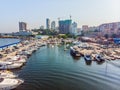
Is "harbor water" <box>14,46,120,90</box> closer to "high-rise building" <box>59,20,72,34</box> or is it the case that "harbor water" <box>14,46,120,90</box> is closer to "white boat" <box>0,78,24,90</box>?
"white boat" <box>0,78,24,90</box>

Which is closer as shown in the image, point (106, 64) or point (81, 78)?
point (81, 78)

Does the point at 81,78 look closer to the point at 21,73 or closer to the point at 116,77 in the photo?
the point at 116,77

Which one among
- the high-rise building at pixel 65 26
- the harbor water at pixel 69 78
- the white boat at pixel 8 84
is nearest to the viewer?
the white boat at pixel 8 84

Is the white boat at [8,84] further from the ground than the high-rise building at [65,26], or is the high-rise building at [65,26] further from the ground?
the high-rise building at [65,26]

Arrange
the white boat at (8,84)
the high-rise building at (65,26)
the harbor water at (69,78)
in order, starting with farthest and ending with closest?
1. the high-rise building at (65,26)
2. the harbor water at (69,78)
3. the white boat at (8,84)

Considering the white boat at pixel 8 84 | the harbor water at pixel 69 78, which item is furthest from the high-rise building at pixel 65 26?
the white boat at pixel 8 84

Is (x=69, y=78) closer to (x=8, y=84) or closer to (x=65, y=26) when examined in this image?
(x=8, y=84)

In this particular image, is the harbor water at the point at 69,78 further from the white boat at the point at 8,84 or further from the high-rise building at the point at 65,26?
the high-rise building at the point at 65,26

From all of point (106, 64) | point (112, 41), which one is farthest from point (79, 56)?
point (112, 41)

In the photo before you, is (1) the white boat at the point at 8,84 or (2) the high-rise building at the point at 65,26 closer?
(1) the white boat at the point at 8,84
